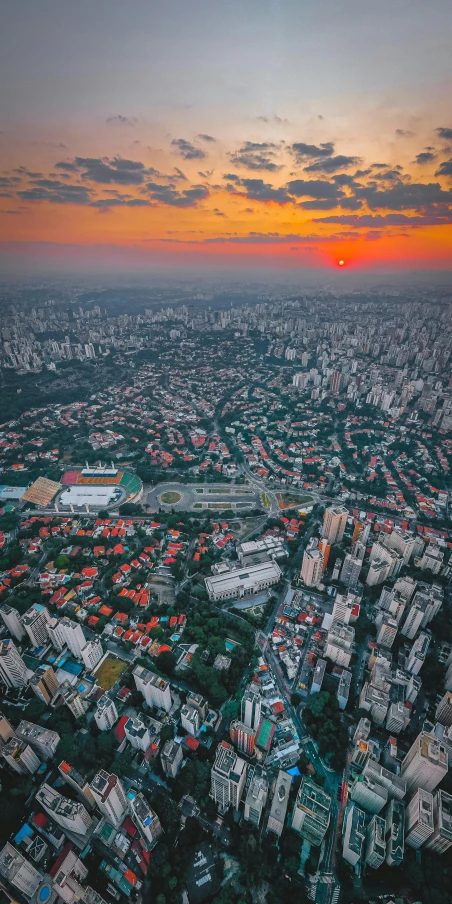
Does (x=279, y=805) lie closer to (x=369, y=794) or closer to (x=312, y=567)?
(x=369, y=794)

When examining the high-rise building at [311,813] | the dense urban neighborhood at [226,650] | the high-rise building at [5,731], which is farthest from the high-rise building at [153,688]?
the high-rise building at [311,813]

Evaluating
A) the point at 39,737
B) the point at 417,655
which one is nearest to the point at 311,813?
the point at 417,655

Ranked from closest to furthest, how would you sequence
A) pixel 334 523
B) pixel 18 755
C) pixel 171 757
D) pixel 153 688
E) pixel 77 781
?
pixel 77 781, pixel 18 755, pixel 171 757, pixel 153 688, pixel 334 523

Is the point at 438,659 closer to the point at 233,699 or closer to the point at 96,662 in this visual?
the point at 233,699

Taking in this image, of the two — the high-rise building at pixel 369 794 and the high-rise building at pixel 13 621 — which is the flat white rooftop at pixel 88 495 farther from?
the high-rise building at pixel 369 794

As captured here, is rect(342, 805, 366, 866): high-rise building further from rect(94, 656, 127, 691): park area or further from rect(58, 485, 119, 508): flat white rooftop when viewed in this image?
rect(58, 485, 119, 508): flat white rooftop

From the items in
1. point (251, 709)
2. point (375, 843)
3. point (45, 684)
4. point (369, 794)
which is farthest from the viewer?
point (45, 684)
